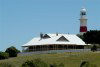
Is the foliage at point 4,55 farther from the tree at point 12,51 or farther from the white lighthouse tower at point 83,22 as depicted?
the white lighthouse tower at point 83,22

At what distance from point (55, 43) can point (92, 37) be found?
57.5 feet

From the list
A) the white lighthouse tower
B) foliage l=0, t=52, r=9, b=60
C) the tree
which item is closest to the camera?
foliage l=0, t=52, r=9, b=60

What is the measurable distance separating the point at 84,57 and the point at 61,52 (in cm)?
1210

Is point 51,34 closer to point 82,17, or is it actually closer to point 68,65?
point 82,17

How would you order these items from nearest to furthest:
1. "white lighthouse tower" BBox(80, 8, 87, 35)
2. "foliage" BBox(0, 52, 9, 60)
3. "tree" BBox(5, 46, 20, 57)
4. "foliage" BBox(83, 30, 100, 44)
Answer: "foliage" BBox(0, 52, 9, 60) < "tree" BBox(5, 46, 20, 57) < "foliage" BBox(83, 30, 100, 44) < "white lighthouse tower" BBox(80, 8, 87, 35)

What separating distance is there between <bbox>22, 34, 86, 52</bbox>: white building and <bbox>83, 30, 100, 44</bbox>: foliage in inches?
358

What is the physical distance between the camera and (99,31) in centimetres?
10831

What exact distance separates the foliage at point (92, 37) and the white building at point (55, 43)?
9.10 m

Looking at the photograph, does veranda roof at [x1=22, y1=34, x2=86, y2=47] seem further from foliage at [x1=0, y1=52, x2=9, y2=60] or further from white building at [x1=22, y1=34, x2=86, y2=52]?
foliage at [x1=0, y1=52, x2=9, y2=60]

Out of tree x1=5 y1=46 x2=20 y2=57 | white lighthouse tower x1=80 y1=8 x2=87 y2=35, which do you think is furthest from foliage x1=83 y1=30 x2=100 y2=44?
tree x1=5 y1=46 x2=20 y2=57

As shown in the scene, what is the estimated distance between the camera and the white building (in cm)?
9312

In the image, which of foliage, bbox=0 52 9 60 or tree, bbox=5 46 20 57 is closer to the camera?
foliage, bbox=0 52 9 60

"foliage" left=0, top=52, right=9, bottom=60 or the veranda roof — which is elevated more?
the veranda roof

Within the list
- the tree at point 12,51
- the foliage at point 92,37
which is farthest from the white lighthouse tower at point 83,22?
the tree at point 12,51
